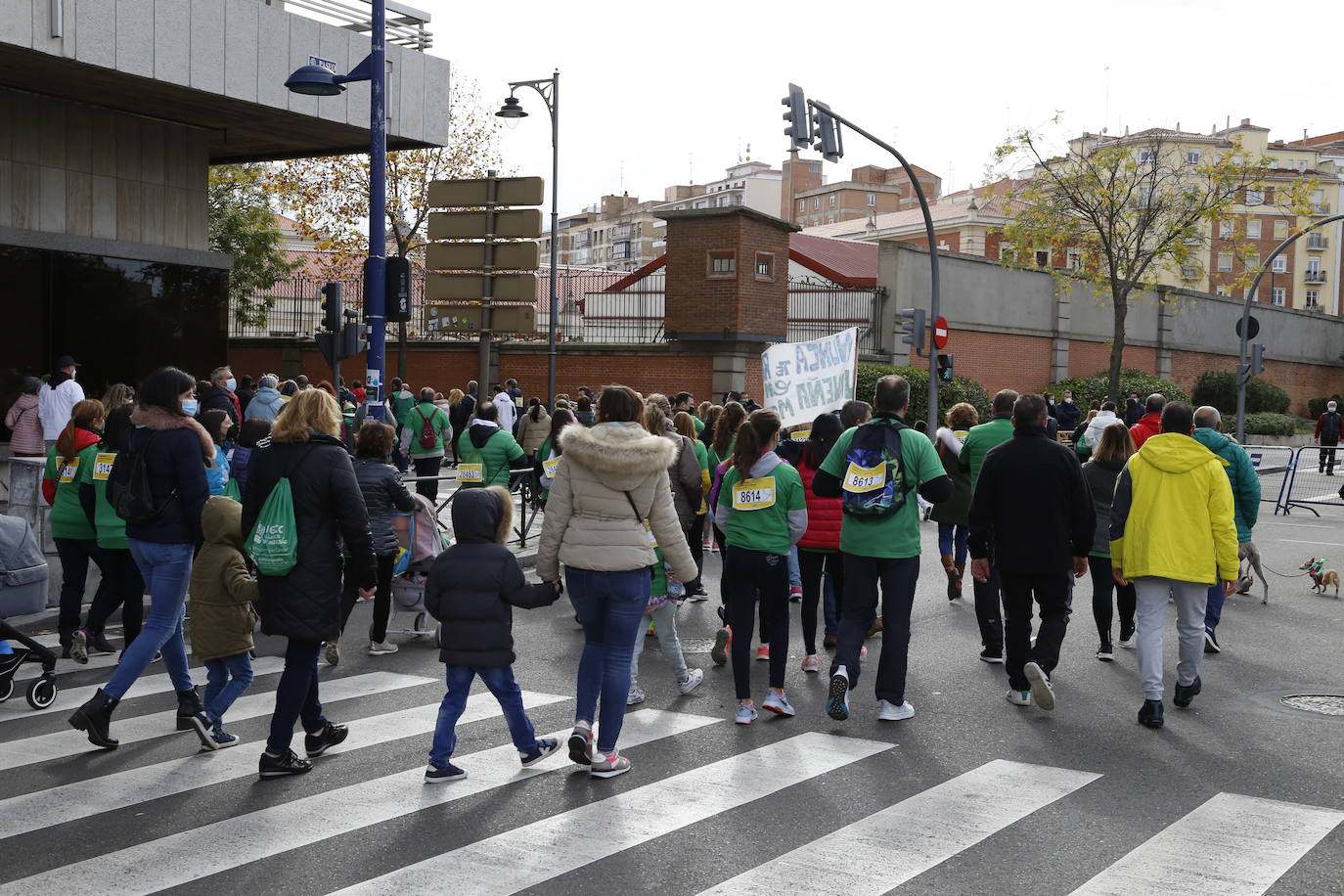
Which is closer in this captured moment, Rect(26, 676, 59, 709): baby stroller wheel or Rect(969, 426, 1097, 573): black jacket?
Rect(26, 676, 59, 709): baby stroller wheel

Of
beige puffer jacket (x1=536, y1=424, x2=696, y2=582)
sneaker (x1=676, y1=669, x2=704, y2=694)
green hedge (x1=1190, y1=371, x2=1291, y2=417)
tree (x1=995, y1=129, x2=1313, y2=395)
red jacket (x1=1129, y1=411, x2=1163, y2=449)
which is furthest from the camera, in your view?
green hedge (x1=1190, y1=371, x2=1291, y2=417)

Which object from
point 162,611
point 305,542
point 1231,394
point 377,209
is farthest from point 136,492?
point 1231,394

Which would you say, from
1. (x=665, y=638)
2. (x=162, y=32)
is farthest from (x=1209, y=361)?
(x=665, y=638)

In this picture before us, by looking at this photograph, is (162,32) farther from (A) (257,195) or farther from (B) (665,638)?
(A) (257,195)

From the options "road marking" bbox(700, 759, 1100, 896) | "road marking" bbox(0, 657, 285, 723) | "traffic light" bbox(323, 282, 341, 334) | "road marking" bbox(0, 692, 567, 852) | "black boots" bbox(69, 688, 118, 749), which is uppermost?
"traffic light" bbox(323, 282, 341, 334)

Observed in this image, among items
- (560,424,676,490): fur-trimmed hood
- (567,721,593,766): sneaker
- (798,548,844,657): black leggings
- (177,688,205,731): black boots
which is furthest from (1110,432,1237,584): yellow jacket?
(177,688,205,731): black boots

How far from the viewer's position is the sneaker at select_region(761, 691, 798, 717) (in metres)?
7.35

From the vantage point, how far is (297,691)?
606cm

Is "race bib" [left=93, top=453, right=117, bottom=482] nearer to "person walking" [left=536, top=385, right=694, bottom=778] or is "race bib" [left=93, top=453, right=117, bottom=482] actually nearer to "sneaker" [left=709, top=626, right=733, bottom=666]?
"person walking" [left=536, top=385, right=694, bottom=778]

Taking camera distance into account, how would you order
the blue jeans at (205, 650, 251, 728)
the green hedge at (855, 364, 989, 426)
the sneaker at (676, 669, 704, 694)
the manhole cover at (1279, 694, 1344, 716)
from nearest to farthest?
1. the blue jeans at (205, 650, 251, 728)
2. the manhole cover at (1279, 694, 1344, 716)
3. the sneaker at (676, 669, 704, 694)
4. the green hedge at (855, 364, 989, 426)

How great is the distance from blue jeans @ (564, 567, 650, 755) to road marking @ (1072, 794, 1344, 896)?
7.42 feet

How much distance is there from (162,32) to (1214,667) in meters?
12.6

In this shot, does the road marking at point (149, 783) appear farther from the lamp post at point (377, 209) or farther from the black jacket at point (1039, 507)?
the lamp post at point (377, 209)

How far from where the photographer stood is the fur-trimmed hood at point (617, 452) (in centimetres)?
604
